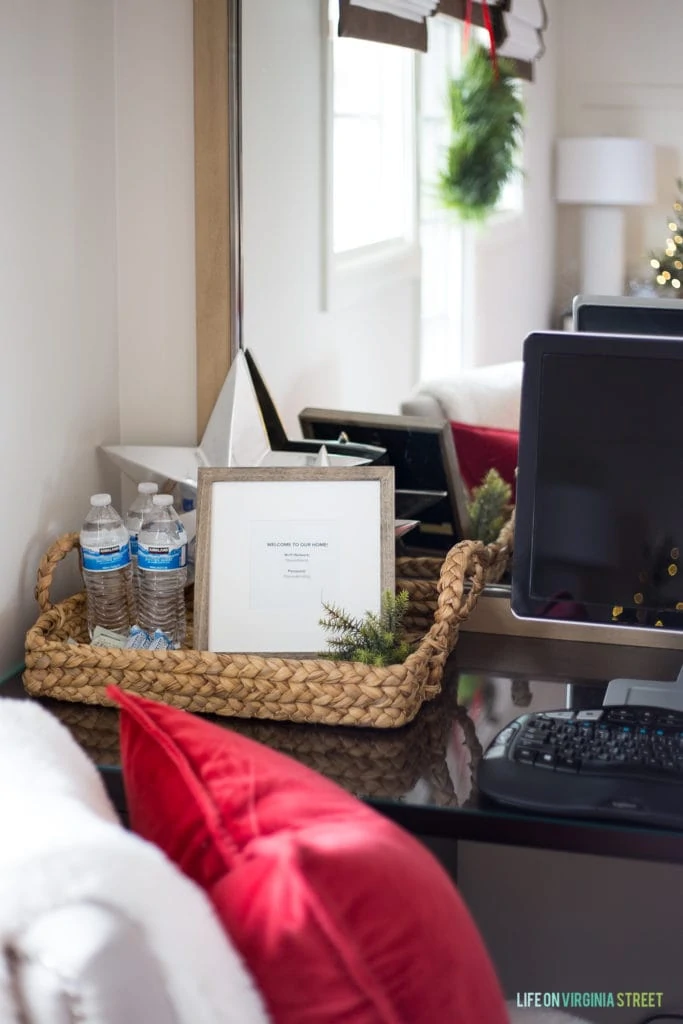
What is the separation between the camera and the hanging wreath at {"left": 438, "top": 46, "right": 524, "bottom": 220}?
5.43ft

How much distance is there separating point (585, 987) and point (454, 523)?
762mm

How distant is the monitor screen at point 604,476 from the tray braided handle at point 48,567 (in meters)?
0.60

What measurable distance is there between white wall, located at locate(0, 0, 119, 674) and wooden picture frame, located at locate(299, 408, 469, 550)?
408 millimetres

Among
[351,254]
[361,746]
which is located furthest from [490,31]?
[361,746]

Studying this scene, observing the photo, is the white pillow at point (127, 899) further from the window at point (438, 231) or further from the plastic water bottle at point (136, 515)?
the window at point (438, 231)

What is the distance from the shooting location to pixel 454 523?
174cm

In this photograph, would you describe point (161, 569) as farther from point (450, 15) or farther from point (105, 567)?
point (450, 15)

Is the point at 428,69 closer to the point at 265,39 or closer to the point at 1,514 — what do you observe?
the point at 265,39

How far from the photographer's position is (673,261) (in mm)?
1592

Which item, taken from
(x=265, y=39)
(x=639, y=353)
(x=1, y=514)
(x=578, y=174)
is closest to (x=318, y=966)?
(x=639, y=353)

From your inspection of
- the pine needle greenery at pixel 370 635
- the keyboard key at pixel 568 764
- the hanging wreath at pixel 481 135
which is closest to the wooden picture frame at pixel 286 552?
the pine needle greenery at pixel 370 635

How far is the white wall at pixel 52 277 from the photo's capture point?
4.94ft

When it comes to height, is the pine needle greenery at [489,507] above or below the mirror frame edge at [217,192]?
below

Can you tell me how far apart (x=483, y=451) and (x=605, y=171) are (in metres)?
0.42
